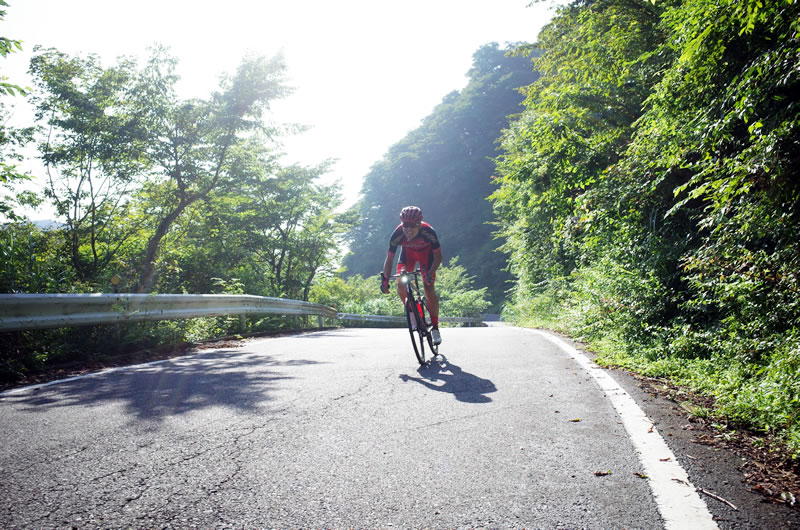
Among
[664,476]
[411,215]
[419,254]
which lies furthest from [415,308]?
[664,476]

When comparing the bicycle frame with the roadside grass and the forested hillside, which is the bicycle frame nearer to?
the roadside grass

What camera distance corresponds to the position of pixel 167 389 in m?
4.02

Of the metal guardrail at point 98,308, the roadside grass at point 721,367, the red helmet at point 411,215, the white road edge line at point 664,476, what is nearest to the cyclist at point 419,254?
the red helmet at point 411,215

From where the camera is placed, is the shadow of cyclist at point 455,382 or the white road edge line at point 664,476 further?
the shadow of cyclist at point 455,382

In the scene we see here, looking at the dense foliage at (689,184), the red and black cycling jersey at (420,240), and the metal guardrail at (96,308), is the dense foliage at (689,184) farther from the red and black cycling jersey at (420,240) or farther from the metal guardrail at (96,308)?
the metal guardrail at (96,308)

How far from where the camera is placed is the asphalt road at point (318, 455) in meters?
1.86

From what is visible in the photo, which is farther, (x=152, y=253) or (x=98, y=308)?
(x=152, y=253)

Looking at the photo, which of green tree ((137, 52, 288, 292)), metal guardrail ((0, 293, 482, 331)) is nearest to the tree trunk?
green tree ((137, 52, 288, 292))

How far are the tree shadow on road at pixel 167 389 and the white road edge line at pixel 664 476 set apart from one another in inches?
96.8

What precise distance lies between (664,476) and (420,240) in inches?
170

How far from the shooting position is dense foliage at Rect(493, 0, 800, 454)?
11.9 feet

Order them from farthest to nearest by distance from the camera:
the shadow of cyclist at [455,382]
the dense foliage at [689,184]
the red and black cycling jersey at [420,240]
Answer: the red and black cycling jersey at [420,240]
the shadow of cyclist at [455,382]
the dense foliage at [689,184]

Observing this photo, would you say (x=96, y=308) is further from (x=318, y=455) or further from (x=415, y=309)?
(x=318, y=455)

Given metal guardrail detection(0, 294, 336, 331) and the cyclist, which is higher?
the cyclist
